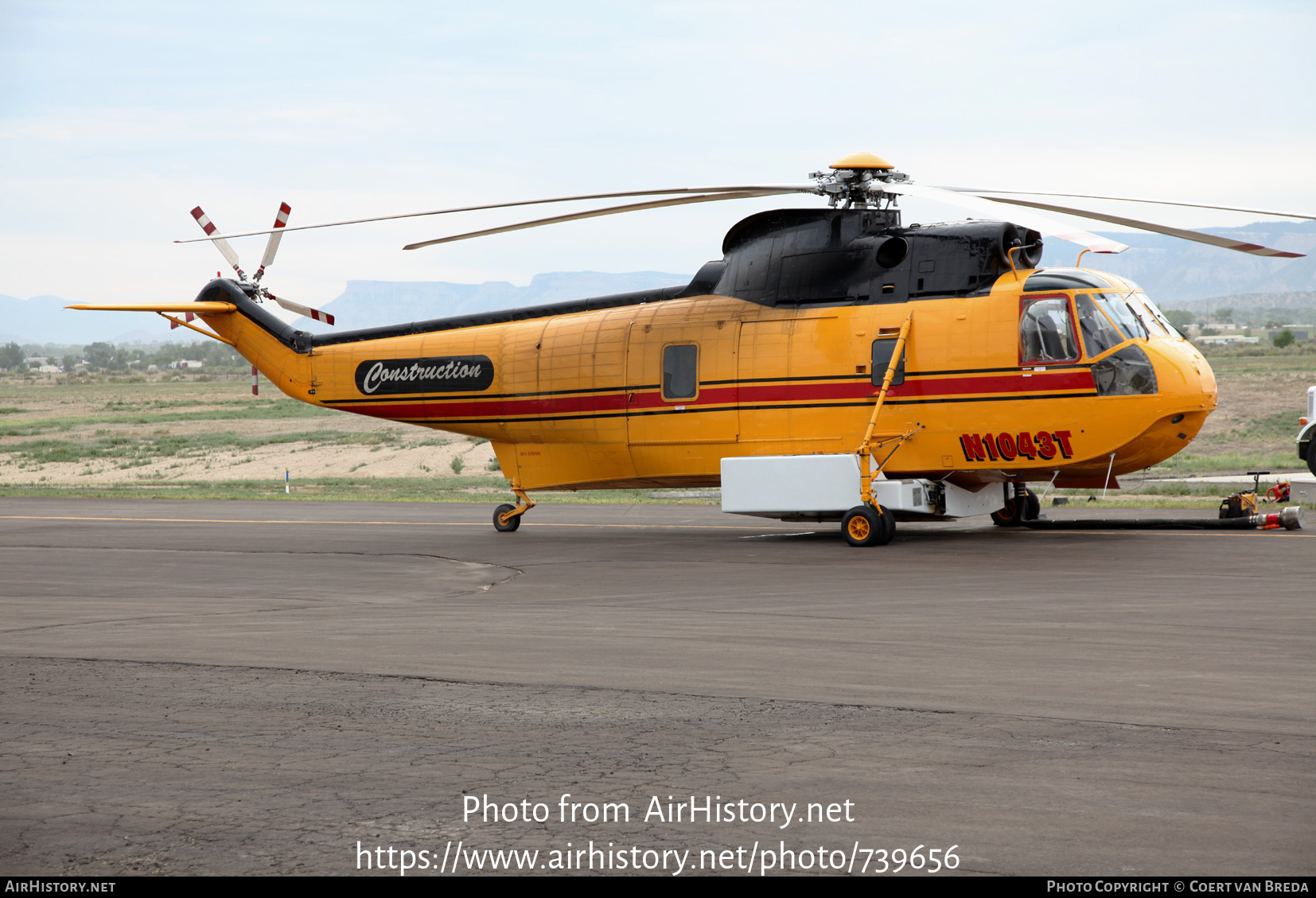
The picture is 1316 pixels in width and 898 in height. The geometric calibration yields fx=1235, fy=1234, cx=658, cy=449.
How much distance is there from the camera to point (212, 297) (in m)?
23.4

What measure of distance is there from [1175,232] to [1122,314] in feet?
10.3

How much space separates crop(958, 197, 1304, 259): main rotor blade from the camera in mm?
12697

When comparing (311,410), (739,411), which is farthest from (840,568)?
(311,410)

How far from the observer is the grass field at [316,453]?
110ft

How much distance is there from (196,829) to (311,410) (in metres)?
70.2

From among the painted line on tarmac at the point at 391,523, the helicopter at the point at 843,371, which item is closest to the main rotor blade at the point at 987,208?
the helicopter at the point at 843,371

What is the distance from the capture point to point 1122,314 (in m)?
16.3

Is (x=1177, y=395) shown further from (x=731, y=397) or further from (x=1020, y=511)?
(x=731, y=397)

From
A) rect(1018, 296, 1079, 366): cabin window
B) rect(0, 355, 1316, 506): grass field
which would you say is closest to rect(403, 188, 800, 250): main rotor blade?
rect(1018, 296, 1079, 366): cabin window

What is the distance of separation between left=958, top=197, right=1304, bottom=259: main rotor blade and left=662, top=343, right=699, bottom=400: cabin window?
17.1 ft

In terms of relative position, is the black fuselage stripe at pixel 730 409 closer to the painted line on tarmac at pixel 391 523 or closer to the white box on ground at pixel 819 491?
the white box on ground at pixel 819 491

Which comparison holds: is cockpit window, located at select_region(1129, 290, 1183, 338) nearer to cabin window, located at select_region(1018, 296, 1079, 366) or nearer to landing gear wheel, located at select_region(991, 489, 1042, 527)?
cabin window, located at select_region(1018, 296, 1079, 366)

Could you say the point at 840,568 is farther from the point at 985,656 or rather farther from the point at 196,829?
the point at 196,829

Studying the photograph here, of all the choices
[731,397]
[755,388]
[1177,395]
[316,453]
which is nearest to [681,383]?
[731,397]
